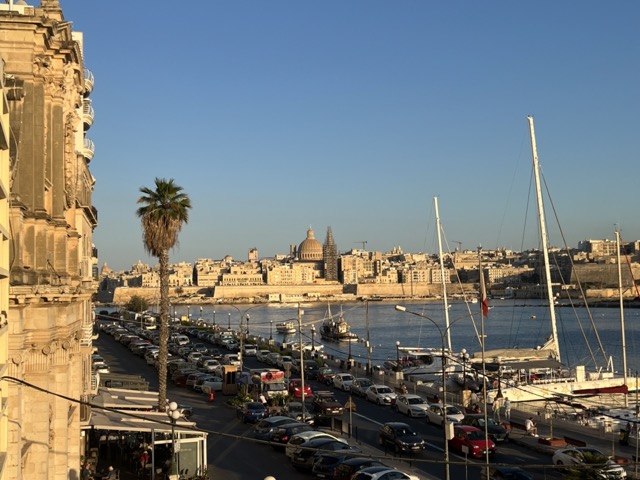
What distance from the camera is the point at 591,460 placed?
16281mm

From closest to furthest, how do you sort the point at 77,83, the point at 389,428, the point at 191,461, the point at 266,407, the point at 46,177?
the point at 46,177 → the point at 77,83 → the point at 191,461 → the point at 389,428 → the point at 266,407

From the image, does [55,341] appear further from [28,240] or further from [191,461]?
[191,461]

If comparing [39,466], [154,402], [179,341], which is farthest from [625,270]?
[39,466]

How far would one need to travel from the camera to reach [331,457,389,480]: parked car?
56.3 feet

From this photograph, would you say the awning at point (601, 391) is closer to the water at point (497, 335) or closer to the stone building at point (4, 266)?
the water at point (497, 335)

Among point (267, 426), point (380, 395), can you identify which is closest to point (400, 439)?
point (267, 426)

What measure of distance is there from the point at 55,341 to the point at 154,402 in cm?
1231

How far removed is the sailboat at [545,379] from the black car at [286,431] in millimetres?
10343

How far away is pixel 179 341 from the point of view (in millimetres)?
56312

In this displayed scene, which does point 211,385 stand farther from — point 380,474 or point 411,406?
point 380,474

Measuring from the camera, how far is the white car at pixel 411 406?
1080 inches

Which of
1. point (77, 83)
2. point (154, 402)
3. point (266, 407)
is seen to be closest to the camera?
point (77, 83)

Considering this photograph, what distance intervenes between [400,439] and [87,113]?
39.8ft

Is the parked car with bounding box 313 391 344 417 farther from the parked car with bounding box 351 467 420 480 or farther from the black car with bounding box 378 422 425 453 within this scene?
the parked car with bounding box 351 467 420 480
